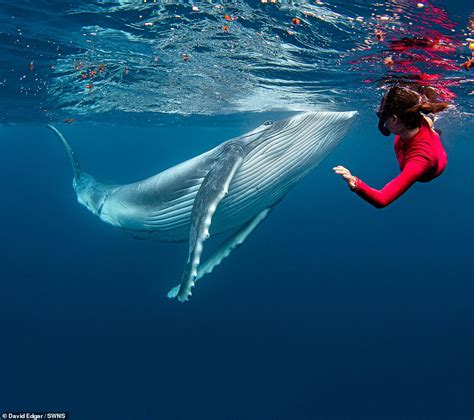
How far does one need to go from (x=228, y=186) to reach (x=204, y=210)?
1.82 feet

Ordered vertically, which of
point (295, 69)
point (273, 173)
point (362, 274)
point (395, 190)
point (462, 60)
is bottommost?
point (362, 274)

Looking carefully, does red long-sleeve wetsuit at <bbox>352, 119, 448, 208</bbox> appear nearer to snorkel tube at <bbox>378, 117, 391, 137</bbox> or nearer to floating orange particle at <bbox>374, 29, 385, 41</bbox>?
snorkel tube at <bbox>378, 117, 391, 137</bbox>

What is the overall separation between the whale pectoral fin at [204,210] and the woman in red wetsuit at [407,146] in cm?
226

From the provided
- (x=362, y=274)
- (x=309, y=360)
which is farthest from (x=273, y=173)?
(x=362, y=274)

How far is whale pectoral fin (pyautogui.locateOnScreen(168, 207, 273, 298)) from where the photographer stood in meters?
7.03


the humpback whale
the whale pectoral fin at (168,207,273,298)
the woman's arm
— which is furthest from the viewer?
the whale pectoral fin at (168,207,273,298)

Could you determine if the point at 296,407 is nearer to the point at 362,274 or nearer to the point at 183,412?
the point at 183,412

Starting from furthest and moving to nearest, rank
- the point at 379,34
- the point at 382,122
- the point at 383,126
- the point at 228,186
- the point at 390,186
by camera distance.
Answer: the point at 379,34
the point at 228,186
the point at 383,126
the point at 382,122
the point at 390,186

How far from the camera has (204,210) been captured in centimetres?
516

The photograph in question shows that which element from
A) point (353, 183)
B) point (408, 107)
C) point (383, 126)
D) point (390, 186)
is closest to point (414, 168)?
point (390, 186)

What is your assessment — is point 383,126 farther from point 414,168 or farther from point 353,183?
point 353,183

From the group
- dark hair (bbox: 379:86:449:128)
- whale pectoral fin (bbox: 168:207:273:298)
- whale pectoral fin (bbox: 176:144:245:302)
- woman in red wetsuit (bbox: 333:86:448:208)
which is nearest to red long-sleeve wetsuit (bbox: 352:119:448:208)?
woman in red wetsuit (bbox: 333:86:448:208)

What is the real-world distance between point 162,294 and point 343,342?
11.5 meters

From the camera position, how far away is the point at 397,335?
68.2 ft
